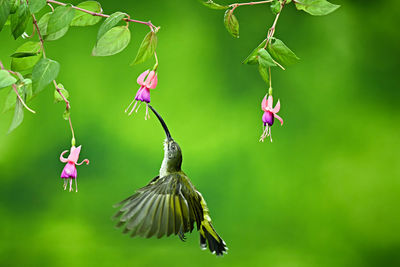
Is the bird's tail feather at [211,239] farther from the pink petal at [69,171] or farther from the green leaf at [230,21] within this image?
the green leaf at [230,21]

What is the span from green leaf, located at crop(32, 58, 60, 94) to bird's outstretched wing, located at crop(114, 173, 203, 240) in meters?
0.23

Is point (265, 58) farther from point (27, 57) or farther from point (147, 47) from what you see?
point (27, 57)

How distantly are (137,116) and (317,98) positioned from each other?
2.47 ft

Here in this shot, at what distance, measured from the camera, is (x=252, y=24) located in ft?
7.06

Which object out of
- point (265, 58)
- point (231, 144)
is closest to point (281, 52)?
point (265, 58)

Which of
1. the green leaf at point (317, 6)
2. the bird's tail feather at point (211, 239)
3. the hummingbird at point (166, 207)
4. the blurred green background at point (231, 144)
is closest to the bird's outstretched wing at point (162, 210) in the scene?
the hummingbird at point (166, 207)

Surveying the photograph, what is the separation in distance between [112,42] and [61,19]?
0.20ft

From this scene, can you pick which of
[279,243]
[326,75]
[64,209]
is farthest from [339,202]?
[64,209]

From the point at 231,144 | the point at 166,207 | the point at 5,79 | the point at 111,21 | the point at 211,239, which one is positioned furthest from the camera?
the point at 231,144

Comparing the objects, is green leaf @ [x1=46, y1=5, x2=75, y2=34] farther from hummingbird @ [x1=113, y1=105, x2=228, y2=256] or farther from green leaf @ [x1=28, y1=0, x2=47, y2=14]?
hummingbird @ [x1=113, y1=105, x2=228, y2=256]

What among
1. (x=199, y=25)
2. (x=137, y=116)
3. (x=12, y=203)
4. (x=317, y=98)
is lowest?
(x=12, y=203)

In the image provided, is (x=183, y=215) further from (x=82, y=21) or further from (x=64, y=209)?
(x=64, y=209)

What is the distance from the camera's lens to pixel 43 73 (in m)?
0.47

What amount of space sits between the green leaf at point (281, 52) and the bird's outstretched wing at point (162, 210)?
268 millimetres
